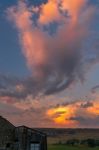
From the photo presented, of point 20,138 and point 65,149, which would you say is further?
point 65,149

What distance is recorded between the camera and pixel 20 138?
163 ft

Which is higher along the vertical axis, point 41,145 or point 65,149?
point 65,149

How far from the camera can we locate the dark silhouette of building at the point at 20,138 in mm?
49562

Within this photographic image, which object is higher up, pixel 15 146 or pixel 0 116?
pixel 0 116

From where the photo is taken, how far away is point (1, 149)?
161 feet

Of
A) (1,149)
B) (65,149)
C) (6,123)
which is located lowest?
(1,149)

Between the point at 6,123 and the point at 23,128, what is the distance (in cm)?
218

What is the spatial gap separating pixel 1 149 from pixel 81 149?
57379 mm

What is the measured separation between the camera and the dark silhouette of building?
49562 millimetres

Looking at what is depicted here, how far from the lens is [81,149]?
104 m

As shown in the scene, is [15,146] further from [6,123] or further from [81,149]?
[81,149]

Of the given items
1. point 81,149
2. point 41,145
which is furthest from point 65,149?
point 41,145

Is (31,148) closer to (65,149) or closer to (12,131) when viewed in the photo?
(12,131)

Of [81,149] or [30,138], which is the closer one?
[30,138]
